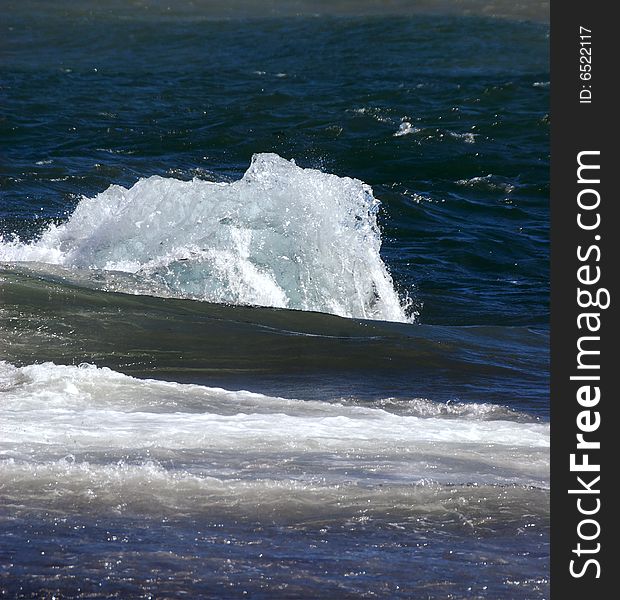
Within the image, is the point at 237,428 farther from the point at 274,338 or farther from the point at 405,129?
the point at 405,129

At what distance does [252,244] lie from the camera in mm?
9875

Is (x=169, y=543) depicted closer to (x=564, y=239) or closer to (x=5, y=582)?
(x=5, y=582)

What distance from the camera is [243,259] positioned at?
32.1 feet

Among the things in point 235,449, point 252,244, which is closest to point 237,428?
point 235,449

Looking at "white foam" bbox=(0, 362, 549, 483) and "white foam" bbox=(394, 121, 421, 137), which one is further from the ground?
"white foam" bbox=(394, 121, 421, 137)

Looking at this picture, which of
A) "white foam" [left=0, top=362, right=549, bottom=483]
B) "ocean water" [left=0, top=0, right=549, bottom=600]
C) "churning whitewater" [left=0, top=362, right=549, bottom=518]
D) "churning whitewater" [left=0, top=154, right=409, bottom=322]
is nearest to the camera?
"ocean water" [left=0, top=0, right=549, bottom=600]

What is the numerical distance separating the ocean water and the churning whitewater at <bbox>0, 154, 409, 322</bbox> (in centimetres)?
3

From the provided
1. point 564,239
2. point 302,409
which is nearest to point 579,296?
point 564,239

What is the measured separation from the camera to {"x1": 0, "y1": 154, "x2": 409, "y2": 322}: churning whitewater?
9711mm

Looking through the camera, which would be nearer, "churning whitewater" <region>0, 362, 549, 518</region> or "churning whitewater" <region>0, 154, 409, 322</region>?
"churning whitewater" <region>0, 362, 549, 518</region>

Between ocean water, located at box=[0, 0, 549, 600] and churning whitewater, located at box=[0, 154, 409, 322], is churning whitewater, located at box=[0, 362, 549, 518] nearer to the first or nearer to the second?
ocean water, located at box=[0, 0, 549, 600]

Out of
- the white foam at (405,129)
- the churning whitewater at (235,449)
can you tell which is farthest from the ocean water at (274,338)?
the white foam at (405,129)

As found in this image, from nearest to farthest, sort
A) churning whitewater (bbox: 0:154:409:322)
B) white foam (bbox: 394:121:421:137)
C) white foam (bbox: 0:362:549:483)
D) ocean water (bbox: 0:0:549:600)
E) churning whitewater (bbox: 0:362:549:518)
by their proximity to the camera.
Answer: ocean water (bbox: 0:0:549:600), churning whitewater (bbox: 0:362:549:518), white foam (bbox: 0:362:549:483), churning whitewater (bbox: 0:154:409:322), white foam (bbox: 394:121:421:137)

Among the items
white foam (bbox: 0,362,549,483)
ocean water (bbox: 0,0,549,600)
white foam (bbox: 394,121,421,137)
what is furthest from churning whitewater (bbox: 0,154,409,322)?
white foam (bbox: 394,121,421,137)
